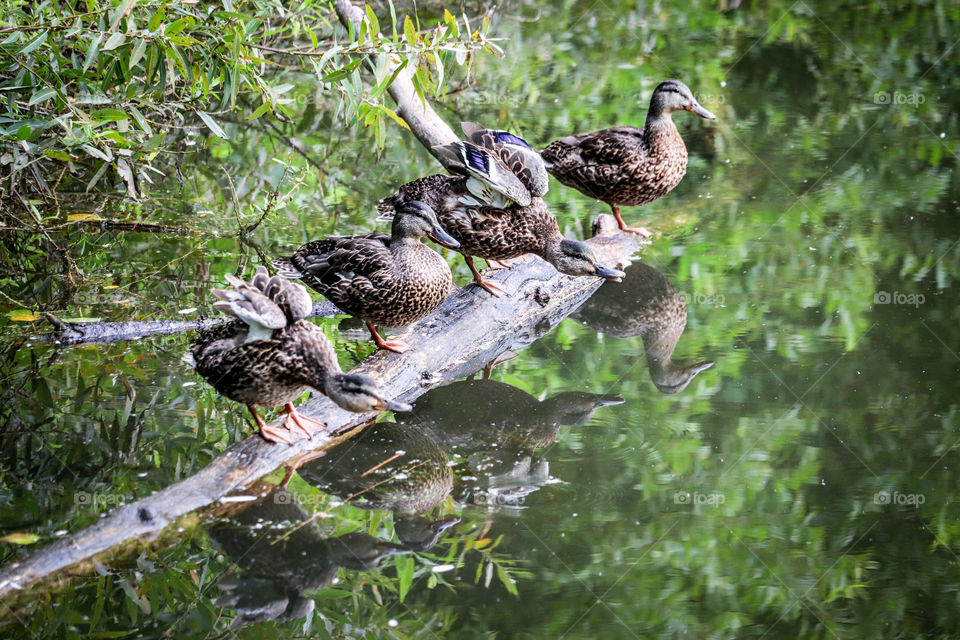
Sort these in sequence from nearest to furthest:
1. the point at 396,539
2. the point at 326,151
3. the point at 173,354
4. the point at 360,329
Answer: the point at 396,539
the point at 173,354
the point at 360,329
the point at 326,151

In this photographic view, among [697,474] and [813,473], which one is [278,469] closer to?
[697,474]

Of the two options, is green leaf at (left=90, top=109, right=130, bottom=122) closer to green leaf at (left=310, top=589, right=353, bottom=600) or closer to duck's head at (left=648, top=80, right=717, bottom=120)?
green leaf at (left=310, top=589, right=353, bottom=600)

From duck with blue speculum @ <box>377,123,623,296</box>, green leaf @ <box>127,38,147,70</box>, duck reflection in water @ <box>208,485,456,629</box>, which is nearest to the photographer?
duck reflection in water @ <box>208,485,456,629</box>

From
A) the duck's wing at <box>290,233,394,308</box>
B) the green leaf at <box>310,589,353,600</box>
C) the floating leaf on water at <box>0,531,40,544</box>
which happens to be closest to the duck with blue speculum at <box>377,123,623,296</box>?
the duck's wing at <box>290,233,394,308</box>

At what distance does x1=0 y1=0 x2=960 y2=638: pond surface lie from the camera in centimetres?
357

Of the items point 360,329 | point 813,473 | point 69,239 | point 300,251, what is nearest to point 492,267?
point 360,329

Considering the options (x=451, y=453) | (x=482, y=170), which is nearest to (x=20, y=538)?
(x=451, y=453)

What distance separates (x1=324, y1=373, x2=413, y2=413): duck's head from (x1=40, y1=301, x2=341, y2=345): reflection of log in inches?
56.4

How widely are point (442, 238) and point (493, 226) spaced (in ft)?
Result: 1.65

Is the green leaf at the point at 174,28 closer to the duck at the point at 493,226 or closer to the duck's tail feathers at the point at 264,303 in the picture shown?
the duck's tail feathers at the point at 264,303

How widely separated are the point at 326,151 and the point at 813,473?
5296 mm

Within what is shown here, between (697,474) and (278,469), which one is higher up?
(278,469)

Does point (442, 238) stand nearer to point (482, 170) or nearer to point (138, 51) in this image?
point (482, 170)

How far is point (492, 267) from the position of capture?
19.9 ft
